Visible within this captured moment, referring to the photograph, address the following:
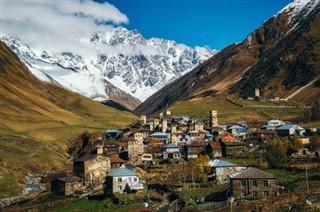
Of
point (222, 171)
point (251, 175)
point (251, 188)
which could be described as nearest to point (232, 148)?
point (222, 171)

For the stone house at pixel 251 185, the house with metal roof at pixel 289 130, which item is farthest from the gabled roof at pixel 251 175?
the house with metal roof at pixel 289 130

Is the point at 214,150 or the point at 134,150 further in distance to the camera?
the point at 134,150

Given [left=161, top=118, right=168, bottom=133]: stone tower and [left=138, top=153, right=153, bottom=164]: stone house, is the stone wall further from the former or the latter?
[left=161, top=118, right=168, bottom=133]: stone tower

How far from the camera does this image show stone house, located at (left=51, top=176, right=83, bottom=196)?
92562mm

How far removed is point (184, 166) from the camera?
102750mm

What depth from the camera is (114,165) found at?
4230 inches

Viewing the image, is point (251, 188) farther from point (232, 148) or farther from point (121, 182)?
point (232, 148)

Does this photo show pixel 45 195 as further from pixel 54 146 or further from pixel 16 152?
pixel 54 146

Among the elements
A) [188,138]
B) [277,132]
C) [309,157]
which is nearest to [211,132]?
[188,138]

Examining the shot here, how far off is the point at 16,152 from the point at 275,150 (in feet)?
296

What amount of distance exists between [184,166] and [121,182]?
20.4 m

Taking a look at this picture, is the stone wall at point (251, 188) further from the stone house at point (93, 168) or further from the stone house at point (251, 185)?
the stone house at point (93, 168)

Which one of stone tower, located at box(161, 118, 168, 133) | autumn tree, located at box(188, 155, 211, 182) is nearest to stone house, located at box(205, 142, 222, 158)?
autumn tree, located at box(188, 155, 211, 182)

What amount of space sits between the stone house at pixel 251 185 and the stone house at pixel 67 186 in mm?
33539
